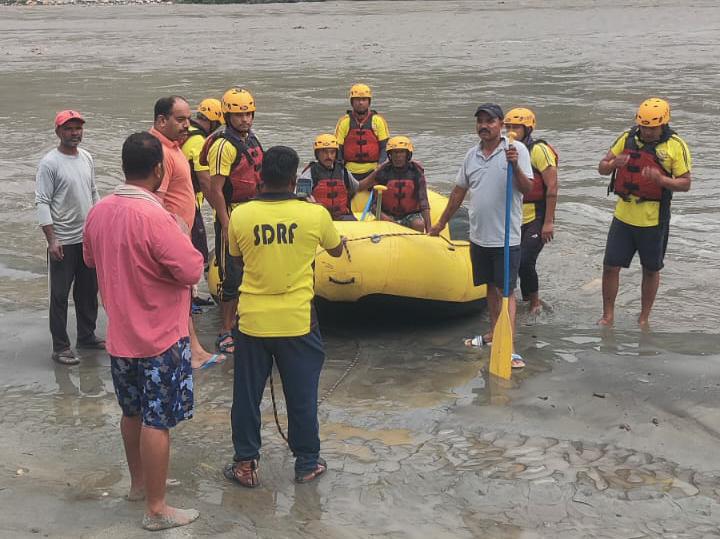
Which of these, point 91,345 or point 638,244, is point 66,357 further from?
point 638,244

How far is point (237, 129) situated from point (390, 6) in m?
49.1

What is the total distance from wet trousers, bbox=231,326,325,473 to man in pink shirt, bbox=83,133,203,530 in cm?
43

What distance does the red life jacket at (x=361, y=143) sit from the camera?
329 inches

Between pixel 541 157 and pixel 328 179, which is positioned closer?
pixel 541 157

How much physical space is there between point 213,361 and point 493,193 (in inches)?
81.7

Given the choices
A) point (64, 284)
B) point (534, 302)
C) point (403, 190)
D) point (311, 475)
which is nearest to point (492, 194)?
point (403, 190)

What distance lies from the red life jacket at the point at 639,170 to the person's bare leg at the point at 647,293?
23.5 inches

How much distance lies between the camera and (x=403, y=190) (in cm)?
726

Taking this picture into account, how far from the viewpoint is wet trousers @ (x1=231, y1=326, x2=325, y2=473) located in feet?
13.7

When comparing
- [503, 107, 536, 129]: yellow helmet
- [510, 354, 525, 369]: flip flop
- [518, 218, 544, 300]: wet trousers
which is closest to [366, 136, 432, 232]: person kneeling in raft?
[518, 218, 544, 300]: wet trousers

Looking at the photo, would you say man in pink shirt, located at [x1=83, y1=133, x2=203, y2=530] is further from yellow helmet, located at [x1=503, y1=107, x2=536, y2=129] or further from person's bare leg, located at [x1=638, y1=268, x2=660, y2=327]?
person's bare leg, located at [x1=638, y1=268, x2=660, y2=327]

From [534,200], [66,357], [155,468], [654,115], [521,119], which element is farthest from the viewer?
[534,200]

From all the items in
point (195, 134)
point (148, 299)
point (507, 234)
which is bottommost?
point (507, 234)

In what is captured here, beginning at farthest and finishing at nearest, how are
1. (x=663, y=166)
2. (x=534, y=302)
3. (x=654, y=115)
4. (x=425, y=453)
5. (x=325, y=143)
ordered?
1. (x=534, y=302)
2. (x=325, y=143)
3. (x=663, y=166)
4. (x=654, y=115)
5. (x=425, y=453)
